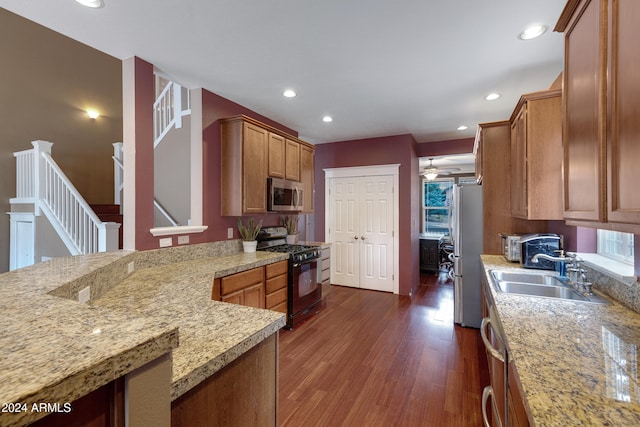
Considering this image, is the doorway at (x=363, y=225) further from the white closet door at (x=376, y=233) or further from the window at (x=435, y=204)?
the window at (x=435, y=204)

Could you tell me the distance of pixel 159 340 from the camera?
61cm

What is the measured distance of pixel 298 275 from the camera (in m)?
3.39

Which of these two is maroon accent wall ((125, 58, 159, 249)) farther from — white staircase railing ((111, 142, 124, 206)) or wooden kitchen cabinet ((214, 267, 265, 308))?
white staircase railing ((111, 142, 124, 206))

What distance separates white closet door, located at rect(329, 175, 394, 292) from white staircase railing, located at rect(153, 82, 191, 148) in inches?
106

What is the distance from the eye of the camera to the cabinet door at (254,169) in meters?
3.18

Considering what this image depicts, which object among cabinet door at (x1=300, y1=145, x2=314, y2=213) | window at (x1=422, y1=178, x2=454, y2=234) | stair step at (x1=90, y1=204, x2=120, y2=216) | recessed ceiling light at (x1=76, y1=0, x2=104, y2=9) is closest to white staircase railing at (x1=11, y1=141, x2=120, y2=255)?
stair step at (x1=90, y1=204, x2=120, y2=216)

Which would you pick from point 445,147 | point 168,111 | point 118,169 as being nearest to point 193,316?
point 168,111

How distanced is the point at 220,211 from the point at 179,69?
4.80ft

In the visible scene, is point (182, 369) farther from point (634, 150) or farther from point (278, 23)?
point (278, 23)

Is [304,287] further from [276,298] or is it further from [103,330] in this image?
[103,330]

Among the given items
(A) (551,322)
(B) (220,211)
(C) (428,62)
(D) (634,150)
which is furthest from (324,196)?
(D) (634,150)

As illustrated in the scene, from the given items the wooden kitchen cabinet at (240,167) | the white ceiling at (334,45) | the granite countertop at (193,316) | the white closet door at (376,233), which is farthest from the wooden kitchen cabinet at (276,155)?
the white closet door at (376,233)

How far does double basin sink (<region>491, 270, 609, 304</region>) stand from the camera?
203 centimetres

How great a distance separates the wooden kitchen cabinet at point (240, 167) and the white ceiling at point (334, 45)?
40 cm
